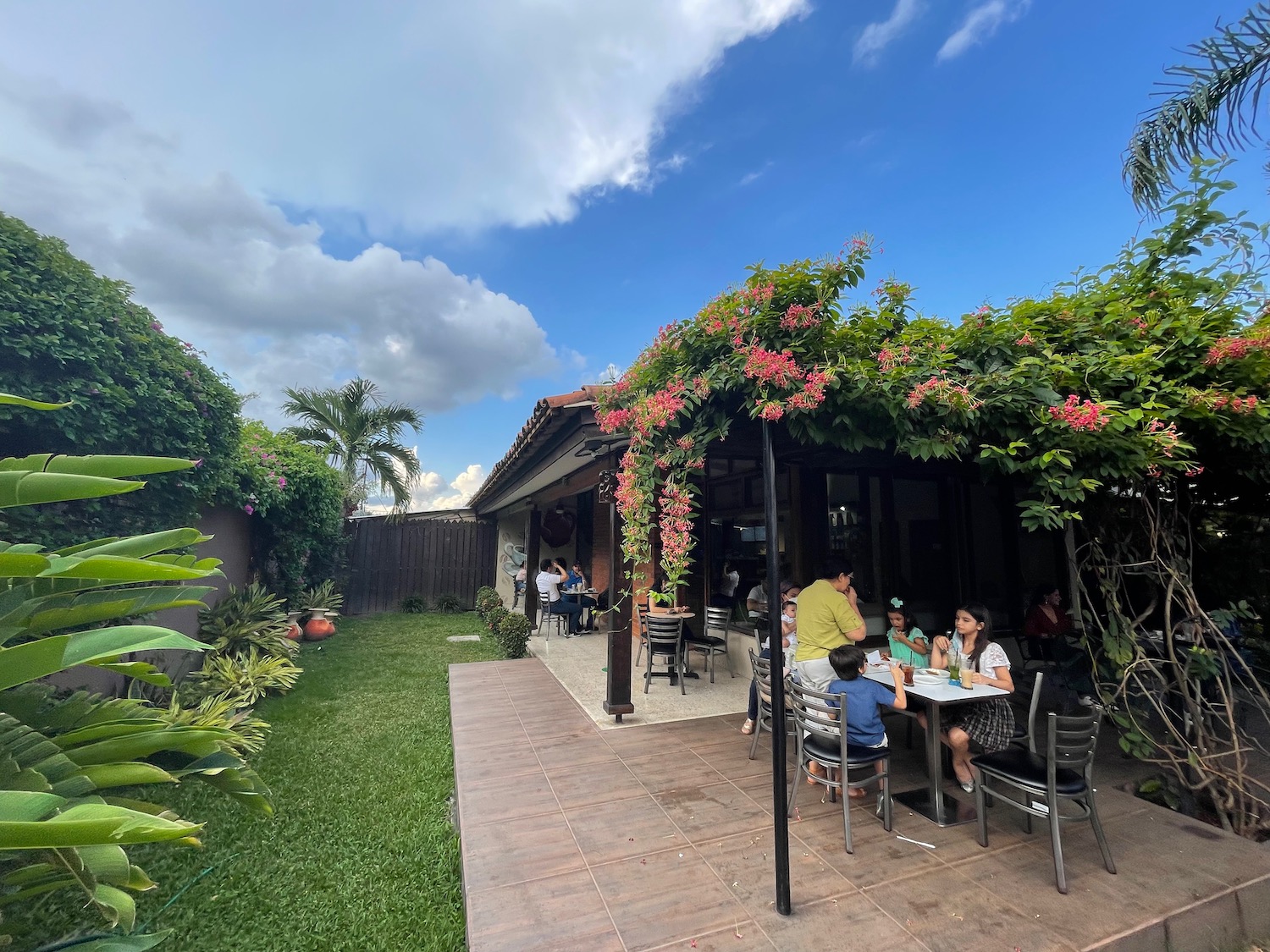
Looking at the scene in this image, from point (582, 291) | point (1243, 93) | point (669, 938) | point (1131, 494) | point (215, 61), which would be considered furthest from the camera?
point (582, 291)

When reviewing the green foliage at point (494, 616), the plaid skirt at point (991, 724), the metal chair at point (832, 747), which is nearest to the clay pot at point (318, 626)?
the green foliage at point (494, 616)

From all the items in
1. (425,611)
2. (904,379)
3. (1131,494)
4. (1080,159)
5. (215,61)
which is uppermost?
(1080,159)

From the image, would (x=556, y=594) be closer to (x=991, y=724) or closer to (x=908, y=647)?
(x=908, y=647)

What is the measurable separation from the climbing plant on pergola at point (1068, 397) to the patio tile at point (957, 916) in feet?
5.53

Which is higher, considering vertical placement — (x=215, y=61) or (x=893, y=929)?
(x=215, y=61)

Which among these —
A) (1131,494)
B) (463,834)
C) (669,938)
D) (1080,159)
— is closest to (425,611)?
(463,834)

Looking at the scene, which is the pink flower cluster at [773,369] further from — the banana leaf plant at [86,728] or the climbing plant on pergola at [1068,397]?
the banana leaf plant at [86,728]

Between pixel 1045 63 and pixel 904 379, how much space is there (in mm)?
5617

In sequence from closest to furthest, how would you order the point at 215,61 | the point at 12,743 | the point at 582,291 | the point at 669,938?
1. the point at 12,743
2. the point at 669,938
3. the point at 215,61
4. the point at 582,291

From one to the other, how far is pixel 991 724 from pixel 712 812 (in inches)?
69.9

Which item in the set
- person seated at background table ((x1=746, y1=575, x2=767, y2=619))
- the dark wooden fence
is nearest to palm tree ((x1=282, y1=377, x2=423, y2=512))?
the dark wooden fence

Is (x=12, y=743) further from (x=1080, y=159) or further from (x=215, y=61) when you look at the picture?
(x=1080, y=159)

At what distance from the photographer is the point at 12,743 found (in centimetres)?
119

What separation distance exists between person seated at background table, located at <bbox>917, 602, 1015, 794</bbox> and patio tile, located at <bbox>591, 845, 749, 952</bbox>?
166 centimetres
